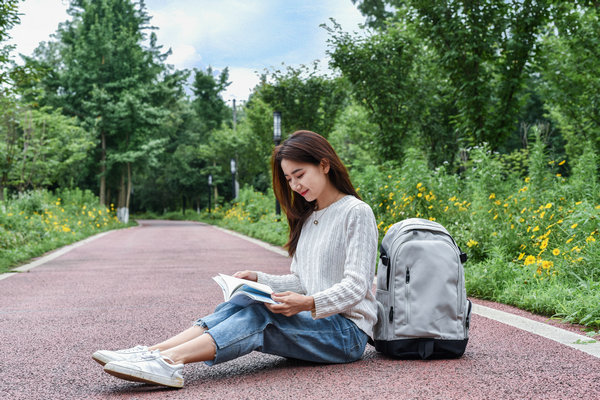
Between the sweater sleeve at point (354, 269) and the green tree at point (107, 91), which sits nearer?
the sweater sleeve at point (354, 269)

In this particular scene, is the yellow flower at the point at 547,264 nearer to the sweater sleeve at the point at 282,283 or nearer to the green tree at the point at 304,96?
the sweater sleeve at the point at 282,283

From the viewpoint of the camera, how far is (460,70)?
1100cm

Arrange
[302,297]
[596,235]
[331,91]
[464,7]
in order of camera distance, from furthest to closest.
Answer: [331,91] < [464,7] < [596,235] < [302,297]

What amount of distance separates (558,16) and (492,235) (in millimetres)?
6222

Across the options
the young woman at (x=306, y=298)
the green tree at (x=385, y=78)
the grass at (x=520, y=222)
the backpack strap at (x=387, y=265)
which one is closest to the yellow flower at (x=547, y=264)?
the grass at (x=520, y=222)

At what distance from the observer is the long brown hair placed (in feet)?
10.0

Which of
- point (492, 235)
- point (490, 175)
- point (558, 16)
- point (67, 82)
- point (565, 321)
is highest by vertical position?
point (67, 82)

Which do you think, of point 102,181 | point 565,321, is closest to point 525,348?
point 565,321

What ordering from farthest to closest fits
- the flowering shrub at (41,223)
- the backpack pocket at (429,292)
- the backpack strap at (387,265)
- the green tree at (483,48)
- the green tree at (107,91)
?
the green tree at (107,91) → the flowering shrub at (41,223) → the green tree at (483,48) → the backpack strap at (387,265) → the backpack pocket at (429,292)

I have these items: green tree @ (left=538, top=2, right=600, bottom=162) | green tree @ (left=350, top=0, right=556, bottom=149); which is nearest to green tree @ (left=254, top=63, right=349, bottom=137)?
green tree @ (left=538, top=2, right=600, bottom=162)

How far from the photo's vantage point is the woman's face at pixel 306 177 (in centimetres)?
307

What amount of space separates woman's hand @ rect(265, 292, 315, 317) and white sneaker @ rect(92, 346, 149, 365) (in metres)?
0.63

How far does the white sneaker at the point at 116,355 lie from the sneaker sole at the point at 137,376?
0.12 feet

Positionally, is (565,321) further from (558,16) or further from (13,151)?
(13,151)
